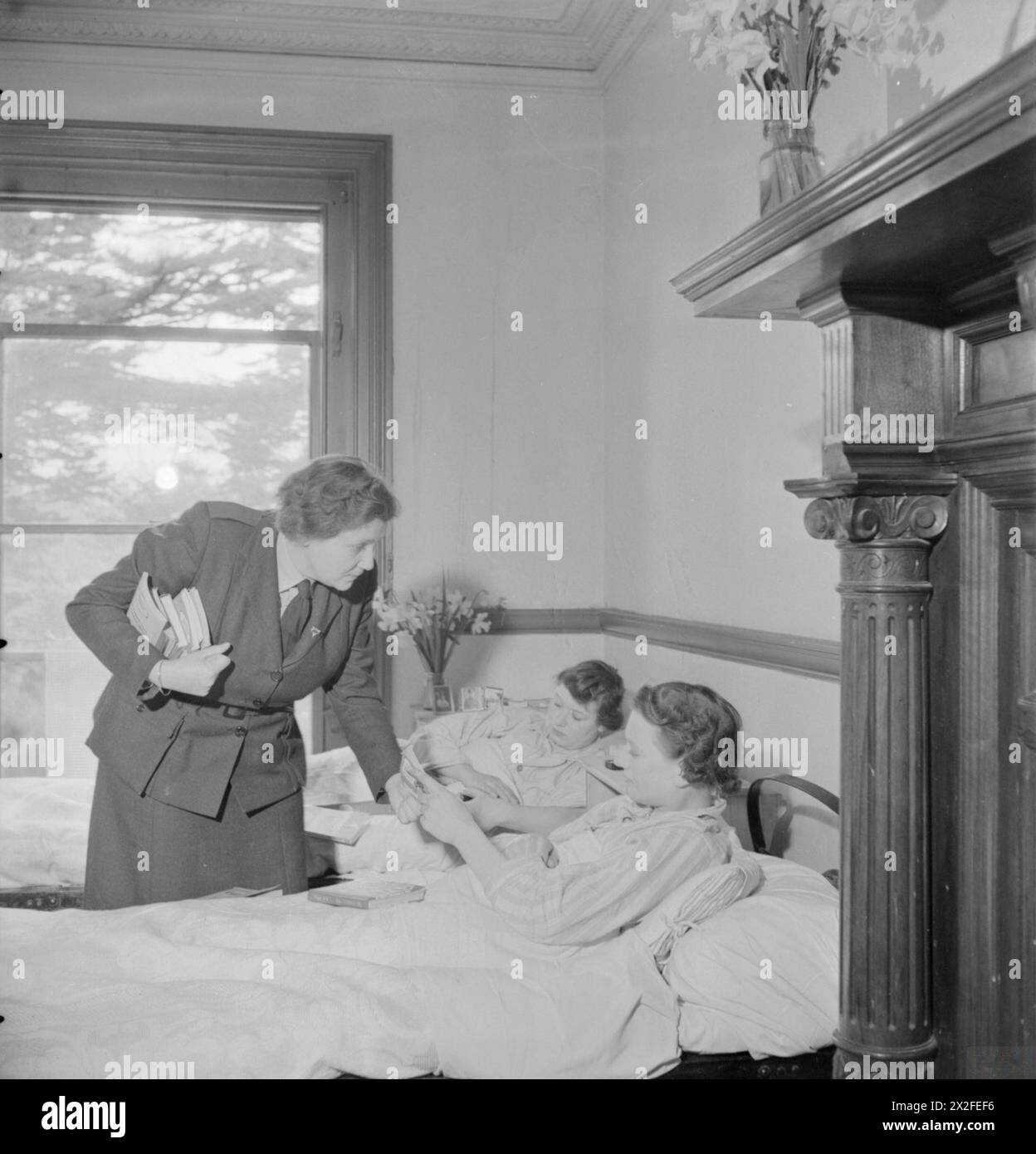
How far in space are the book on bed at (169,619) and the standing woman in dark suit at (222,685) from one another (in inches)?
0.5

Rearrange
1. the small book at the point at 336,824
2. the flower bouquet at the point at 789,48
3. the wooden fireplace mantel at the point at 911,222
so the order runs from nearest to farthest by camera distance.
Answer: the wooden fireplace mantel at the point at 911,222 → the flower bouquet at the point at 789,48 → the small book at the point at 336,824

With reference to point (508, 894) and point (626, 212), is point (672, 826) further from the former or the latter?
point (626, 212)

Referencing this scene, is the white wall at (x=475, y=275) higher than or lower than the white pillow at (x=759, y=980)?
higher

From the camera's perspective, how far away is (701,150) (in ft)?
7.39

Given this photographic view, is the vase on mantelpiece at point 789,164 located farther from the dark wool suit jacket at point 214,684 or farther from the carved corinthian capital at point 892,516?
the dark wool suit jacket at point 214,684

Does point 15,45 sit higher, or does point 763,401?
point 15,45

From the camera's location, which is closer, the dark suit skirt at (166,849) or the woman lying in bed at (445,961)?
the woman lying in bed at (445,961)

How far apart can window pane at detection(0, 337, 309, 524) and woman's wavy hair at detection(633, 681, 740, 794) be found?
1.52m

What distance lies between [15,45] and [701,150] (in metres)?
1.68

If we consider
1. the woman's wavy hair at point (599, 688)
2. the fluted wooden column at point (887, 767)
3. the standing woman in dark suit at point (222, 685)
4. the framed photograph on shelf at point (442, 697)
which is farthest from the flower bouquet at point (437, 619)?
the fluted wooden column at point (887, 767)

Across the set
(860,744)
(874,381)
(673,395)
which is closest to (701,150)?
(673,395)

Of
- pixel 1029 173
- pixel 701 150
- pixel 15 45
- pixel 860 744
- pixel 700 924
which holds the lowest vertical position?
pixel 700 924

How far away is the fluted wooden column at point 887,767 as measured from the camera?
1.07 m
